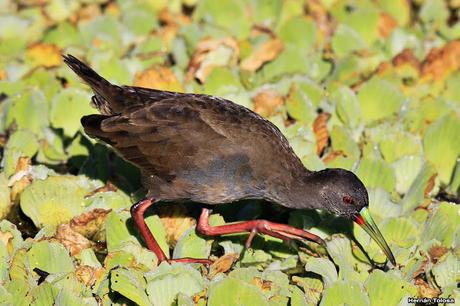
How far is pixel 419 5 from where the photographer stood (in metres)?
8.48

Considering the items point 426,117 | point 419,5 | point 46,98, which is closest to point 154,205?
point 46,98

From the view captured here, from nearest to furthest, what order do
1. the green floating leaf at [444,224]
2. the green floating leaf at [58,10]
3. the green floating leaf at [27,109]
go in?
the green floating leaf at [444,224] → the green floating leaf at [27,109] → the green floating leaf at [58,10]

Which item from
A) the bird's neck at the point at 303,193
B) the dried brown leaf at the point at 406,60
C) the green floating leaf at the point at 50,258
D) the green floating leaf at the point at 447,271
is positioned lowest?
the green floating leaf at the point at 50,258

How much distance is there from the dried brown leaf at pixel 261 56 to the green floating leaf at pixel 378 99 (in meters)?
0.79

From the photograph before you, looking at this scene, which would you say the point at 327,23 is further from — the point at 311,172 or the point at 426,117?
the point at 311,172

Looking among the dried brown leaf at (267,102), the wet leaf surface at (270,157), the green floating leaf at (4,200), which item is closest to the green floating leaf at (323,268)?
the wet leaf surface at (270,157)

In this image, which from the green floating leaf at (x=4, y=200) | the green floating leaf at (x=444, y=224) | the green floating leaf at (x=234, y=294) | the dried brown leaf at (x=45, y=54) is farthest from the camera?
the dried brown leaf at (x=45, y=54)

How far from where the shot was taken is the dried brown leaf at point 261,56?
700cm

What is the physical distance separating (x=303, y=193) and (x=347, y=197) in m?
0.27

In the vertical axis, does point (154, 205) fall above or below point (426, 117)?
below

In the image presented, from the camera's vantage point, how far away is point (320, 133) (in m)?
6.27

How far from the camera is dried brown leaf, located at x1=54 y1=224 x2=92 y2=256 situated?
5.11m

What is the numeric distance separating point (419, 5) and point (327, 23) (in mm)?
1136

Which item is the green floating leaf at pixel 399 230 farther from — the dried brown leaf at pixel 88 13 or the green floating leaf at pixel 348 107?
the dried brown leaf at pixel 88 13
